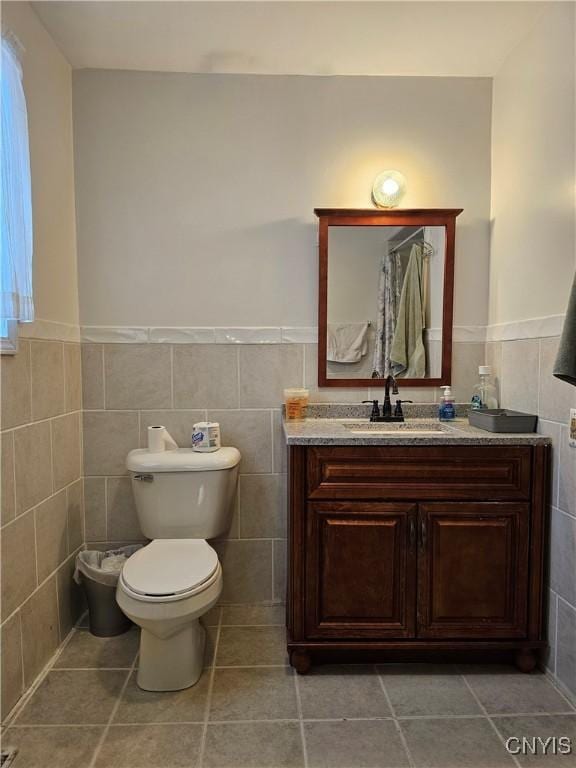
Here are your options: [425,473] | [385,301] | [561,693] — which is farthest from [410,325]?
[561,693]

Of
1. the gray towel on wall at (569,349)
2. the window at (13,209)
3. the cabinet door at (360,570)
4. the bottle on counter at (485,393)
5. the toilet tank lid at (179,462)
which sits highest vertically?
the window at (13,209)

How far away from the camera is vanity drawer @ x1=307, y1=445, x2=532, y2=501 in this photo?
1897 mm

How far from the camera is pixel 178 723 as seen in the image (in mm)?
1687

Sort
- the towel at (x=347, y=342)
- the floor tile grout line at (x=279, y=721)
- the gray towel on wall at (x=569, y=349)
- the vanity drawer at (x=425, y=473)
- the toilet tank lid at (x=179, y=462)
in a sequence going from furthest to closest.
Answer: the towel at (x=347, y=342) < the toilet tank lid at (x=179, y=462) < the vanity drawer at (x=425, y=473) < the floor tile grout line at (x=279, y=721) < the gray towel on wall at (x=569, y=349)

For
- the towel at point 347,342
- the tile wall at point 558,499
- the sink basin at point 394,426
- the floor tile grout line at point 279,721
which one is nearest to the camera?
the floor tile grout line at point 279,721

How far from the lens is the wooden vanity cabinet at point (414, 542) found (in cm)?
190

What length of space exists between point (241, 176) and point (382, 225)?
679mm

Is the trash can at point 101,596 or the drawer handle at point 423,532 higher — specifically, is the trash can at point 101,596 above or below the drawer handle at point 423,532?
below

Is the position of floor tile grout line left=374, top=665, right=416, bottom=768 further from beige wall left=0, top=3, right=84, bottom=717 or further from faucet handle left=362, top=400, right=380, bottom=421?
beige wall left=0, top=3, right=84, bottom=717

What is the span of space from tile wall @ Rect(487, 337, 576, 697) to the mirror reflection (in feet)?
1.59

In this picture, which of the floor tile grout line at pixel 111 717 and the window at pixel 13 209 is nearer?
the floor tile grout line at pixel 111 717

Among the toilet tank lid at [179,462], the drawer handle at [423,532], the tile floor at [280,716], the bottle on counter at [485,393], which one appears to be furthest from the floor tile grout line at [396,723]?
the bottle on counter at [485,393]

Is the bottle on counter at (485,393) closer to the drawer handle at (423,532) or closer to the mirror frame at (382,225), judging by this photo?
the mirror frame at (382,225)

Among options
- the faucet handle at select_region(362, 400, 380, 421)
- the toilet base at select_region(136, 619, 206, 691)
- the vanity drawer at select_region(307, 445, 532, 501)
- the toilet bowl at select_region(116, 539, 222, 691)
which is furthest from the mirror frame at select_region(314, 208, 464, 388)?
the toilet base at select_region(136, 619, 206, 691)
